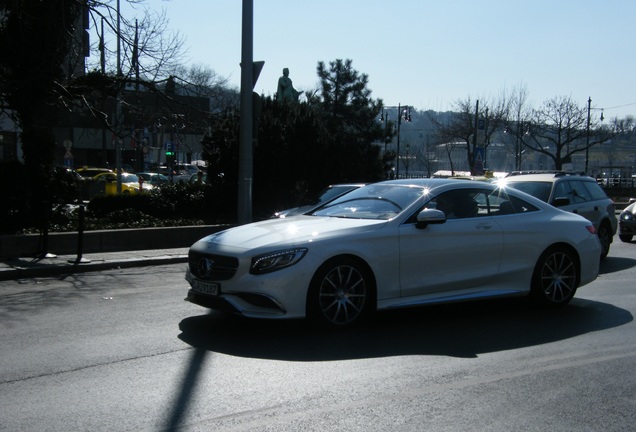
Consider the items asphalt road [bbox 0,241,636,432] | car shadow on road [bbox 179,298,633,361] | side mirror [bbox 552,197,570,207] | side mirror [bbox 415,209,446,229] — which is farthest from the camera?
side mirror [bbox 552,197,570,207]

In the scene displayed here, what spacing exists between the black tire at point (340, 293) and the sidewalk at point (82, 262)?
20.4 feet

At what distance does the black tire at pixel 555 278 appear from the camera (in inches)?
319

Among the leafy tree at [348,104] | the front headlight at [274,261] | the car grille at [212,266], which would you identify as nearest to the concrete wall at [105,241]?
the car grille at [212,266]

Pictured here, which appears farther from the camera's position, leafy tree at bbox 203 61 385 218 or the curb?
leafy tree at bbox 203 61 385 218

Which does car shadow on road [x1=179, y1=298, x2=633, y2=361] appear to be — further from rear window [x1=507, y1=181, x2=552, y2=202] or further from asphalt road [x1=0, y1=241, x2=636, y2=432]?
rear window [x1=507, y1=181, x2=552, y2=202]

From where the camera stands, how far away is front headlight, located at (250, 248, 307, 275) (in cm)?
643

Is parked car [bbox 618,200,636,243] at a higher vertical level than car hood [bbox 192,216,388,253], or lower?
lower

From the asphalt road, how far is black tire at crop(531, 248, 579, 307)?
176 mm

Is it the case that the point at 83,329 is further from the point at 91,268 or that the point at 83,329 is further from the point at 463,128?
the point at 463,128

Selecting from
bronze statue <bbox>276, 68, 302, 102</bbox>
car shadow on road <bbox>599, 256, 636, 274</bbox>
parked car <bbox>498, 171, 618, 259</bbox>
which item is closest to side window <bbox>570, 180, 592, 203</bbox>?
parked car <bbox>498, 171, 618, 259</bbox>

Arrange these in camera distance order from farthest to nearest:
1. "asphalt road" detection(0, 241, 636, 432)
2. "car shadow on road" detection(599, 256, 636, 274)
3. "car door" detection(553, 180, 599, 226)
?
"car door" detection(553, 180, 599, 226) → "car shadow on road" detection(599, 256, 636, 274) → "asphalt road" detection(0, 241, 636, 432)

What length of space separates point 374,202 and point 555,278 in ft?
7.95

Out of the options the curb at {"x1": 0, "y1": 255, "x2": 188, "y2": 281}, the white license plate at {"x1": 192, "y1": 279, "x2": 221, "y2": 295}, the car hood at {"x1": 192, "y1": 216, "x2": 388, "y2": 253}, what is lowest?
the curb at {"x1": 0, "y1": 255, "x2": 188, "y2": 281}

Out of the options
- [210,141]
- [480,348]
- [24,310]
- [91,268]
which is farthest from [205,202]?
[480,348]
